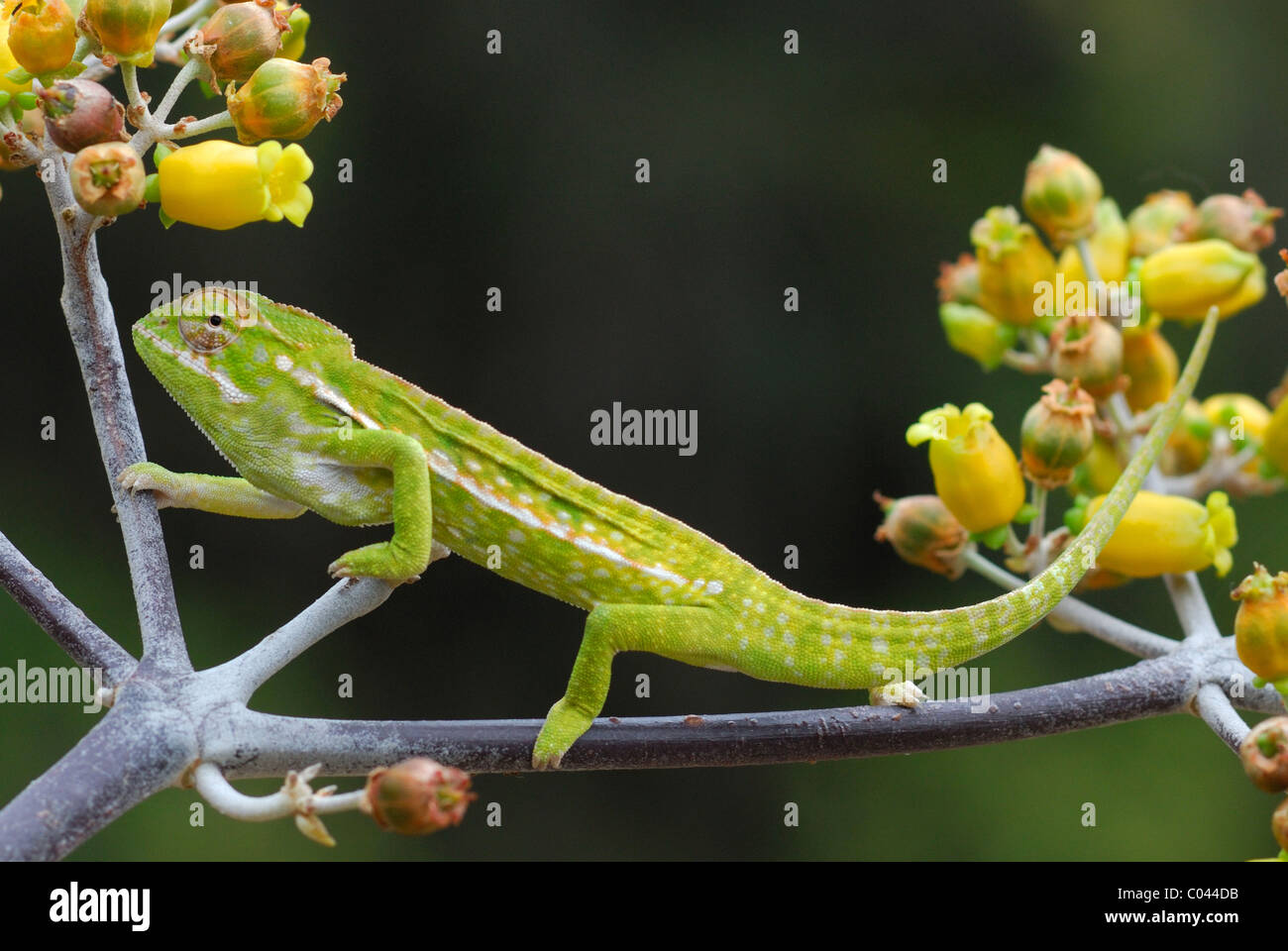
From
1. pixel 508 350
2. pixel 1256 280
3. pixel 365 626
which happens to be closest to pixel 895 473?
pixel 508 350

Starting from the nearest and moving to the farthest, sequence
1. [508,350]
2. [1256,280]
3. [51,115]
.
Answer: [51,115] → [1256,280] → [508,350]

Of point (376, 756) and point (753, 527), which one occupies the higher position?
point (753, 527)

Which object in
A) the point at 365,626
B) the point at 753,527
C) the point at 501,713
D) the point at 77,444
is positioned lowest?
the point at 501,713

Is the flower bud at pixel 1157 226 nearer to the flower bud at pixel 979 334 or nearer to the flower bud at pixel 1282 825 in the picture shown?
the flower bud at pixel 979 334

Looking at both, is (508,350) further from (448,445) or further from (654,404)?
(448,445)

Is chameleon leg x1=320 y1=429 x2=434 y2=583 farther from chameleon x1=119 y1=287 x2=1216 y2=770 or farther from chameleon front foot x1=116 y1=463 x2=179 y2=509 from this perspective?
chameleon front foot x1=116 y1=463 x2=179 y2=509

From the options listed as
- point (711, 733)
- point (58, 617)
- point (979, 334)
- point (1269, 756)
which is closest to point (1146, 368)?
point (979, 334)

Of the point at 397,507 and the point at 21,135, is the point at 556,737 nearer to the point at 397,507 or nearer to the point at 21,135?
the point at 397,507
